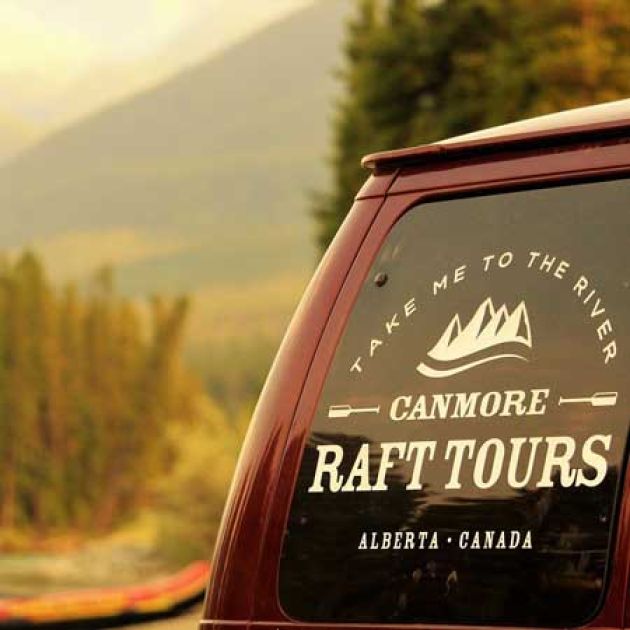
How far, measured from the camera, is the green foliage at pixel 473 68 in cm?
3972

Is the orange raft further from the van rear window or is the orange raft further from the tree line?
the tree line

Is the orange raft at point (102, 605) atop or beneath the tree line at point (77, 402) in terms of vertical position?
beneath

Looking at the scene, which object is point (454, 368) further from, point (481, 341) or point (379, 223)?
point (379, 223)

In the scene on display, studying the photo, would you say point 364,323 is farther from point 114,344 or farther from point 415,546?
point 114,344

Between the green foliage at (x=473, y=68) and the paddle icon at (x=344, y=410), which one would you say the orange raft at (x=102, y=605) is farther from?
the paddle icon at (x=344, y=410)

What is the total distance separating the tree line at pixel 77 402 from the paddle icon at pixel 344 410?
413ft

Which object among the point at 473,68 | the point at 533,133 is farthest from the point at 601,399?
the point at 473,68

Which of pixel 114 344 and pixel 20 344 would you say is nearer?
pixel 20 344

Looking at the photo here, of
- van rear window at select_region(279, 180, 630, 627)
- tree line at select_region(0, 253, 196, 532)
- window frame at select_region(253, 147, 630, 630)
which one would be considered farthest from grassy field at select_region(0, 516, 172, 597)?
van rear window at select_region(279, 180, 630, 627)

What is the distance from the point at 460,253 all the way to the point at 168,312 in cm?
14732

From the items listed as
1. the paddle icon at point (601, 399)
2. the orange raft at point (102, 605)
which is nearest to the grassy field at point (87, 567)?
the orange raft at point (102, 605)

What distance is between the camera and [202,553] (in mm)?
49469

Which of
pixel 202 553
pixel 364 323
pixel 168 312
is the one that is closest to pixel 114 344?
pixel 168 312

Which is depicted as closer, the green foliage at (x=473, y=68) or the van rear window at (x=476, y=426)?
the van rear window at (x=476, y=426)
